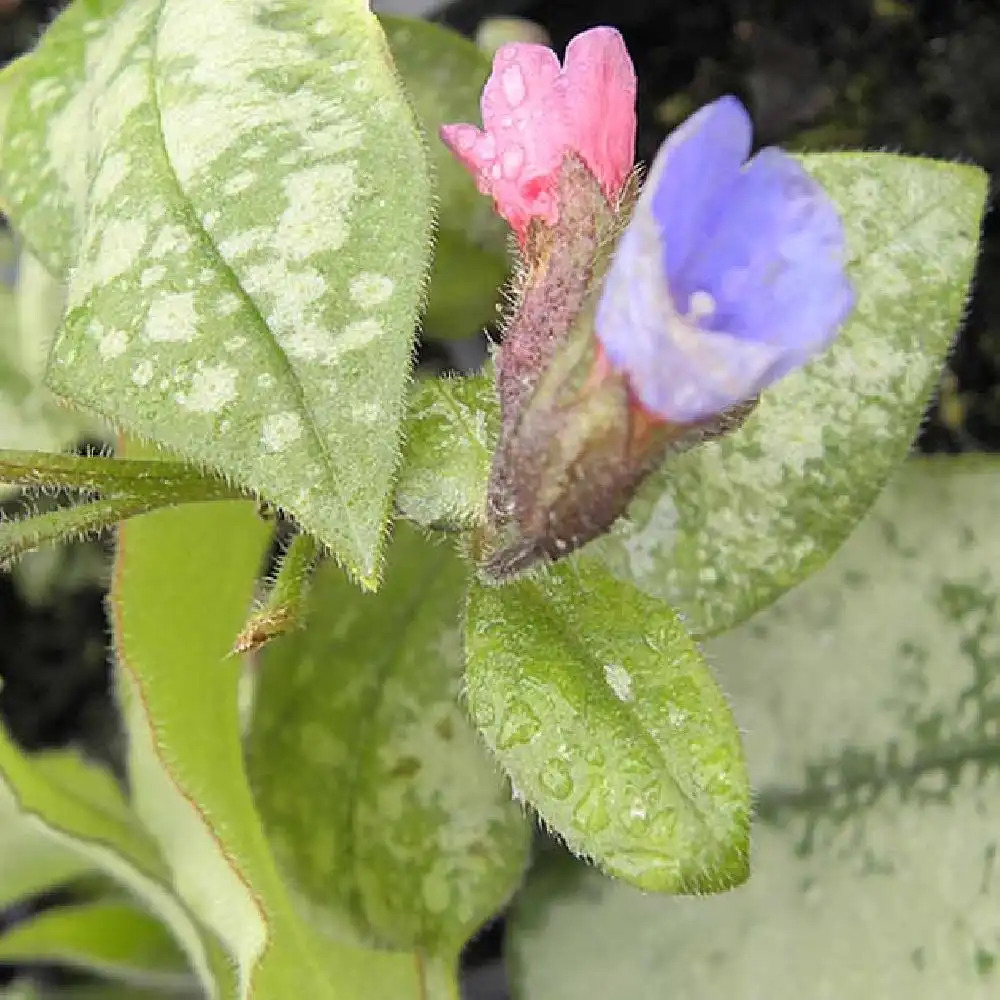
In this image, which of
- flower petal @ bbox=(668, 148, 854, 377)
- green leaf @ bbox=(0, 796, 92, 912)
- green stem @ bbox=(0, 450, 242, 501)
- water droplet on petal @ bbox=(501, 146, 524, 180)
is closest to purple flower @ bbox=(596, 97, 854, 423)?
flower petal @ bbox=(668, 148, 854, 377)

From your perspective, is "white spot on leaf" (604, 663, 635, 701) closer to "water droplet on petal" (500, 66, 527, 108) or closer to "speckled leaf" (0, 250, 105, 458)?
"water droplet on petal" (500, 66, 527, 108)

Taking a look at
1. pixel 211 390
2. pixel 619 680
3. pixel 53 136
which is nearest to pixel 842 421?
pixel 619 680

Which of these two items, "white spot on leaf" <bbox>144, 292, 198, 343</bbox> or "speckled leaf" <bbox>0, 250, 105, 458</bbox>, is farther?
"speckled leaf" <bbox>0, 250, 105, 458</bbox>

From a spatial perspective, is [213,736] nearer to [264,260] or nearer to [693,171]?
[264,260]

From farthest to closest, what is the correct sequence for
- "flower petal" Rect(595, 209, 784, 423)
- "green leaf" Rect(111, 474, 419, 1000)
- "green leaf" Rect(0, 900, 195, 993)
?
"green leaf" Rect(0, 900, 195, 993) < "green leaf" Rect(111, 474, 419, 1000) < "flower petal" Rect(595, 209, 784, 423)

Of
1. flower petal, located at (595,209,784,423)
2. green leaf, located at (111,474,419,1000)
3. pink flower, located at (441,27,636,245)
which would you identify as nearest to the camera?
flower petal, located at (595,209,784,423)
